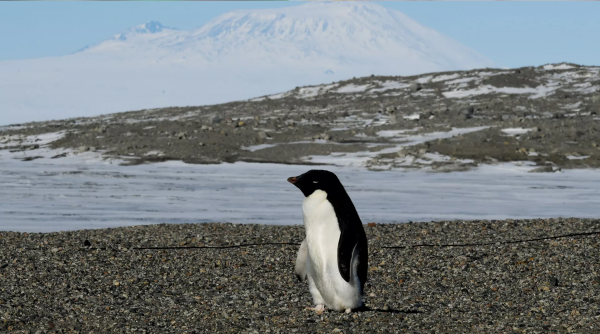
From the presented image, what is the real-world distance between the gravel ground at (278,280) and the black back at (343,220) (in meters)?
0.46

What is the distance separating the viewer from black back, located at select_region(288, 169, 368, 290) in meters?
5.57

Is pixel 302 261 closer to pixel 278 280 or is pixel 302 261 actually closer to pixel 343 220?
pixel 343 220

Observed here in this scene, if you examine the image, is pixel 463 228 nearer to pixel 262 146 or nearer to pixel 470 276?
pixel 470 276

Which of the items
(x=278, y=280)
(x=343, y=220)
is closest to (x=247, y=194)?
(x=278, y=280)

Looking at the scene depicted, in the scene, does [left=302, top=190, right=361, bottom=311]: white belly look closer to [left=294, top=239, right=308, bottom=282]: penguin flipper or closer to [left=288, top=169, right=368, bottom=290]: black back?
[left=288, top=169, right=368, bottom=290]: black back

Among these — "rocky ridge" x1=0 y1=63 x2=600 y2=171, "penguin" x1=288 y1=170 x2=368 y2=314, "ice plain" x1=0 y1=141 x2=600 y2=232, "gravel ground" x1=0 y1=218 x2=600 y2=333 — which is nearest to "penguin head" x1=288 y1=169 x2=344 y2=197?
"penguin" x1=288 y1=170 x2=368 y2=314

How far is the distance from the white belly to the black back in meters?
0.06

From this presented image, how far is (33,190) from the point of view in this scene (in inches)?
627

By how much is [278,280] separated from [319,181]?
7.07ft

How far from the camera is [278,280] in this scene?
24.9 ft

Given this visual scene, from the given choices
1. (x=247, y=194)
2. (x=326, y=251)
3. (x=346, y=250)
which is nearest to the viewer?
(x=346, y=250)

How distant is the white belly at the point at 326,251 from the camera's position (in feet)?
18.7

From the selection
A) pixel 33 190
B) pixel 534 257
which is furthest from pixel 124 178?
pixel 534 257

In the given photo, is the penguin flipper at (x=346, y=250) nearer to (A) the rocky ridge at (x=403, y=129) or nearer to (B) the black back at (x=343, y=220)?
(B) the black back at (x=343, y=220)
